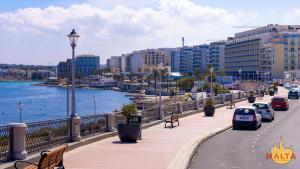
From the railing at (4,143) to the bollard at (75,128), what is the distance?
4452mm

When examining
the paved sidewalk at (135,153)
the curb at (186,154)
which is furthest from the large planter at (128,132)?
the curb at (186,154)

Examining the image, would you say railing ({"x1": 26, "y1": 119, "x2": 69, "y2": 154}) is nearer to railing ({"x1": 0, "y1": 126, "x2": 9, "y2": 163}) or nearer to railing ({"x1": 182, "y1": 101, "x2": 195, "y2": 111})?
railing ({"x1": 0, "y1": 126, "x2": 9, "y2": 163})

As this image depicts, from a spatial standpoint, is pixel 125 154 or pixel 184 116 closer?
pixel 125 154

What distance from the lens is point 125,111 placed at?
78.4 feet

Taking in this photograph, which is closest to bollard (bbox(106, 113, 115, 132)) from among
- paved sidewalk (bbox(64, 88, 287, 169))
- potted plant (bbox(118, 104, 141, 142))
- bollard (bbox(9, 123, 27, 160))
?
paved sidewalk (bbox(64, 88, 287, 169))

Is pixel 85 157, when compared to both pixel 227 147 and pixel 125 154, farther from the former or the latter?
pixel 227 147

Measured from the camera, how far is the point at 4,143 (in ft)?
45.4

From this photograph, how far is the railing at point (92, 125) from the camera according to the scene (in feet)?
→ 65.9

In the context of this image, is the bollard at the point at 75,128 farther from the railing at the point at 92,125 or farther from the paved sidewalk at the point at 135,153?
the railing at the point at 92,125

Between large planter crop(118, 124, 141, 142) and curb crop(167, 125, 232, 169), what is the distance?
1.99 meters

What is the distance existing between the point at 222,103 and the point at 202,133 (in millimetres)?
29906

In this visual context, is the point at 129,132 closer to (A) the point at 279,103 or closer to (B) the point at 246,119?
(B) the point at 246,119

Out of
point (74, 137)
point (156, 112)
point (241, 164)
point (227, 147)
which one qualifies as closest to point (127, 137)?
point (74, 137)

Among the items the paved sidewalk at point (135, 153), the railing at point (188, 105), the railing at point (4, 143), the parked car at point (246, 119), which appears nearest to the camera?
the railing at point (4, 143)
